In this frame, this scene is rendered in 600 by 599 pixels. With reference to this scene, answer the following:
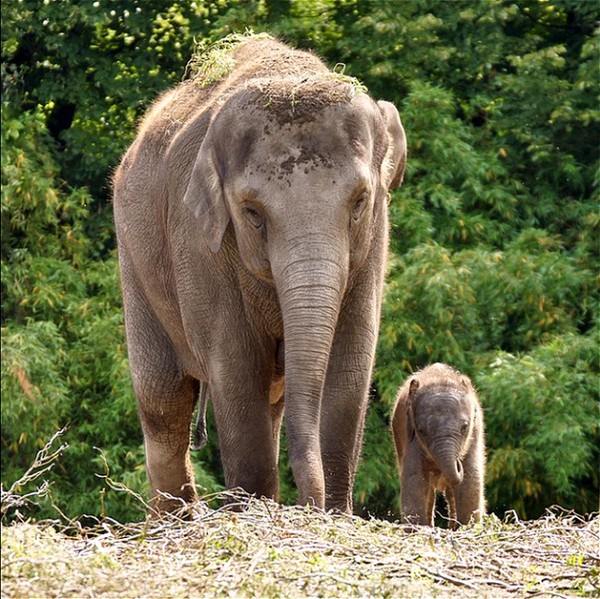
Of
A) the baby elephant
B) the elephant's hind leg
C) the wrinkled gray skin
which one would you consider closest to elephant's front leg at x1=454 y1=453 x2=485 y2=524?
the baby elephant

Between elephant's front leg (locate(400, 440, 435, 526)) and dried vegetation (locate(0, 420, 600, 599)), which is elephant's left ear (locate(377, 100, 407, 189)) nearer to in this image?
dried vegetation (locate(0, 420, 600, 599))

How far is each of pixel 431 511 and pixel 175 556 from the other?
14.8 feet

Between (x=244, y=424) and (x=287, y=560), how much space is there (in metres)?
2.22

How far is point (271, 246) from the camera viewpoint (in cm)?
718

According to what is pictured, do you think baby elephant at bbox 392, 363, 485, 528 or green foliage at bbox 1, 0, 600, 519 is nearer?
baby elephant at bbox 392, 363, 485, 528

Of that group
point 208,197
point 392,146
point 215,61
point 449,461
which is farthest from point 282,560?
point 449,461

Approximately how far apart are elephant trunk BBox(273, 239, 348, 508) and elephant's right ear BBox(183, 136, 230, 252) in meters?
0.45

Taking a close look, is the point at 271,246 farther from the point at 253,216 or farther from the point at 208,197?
the point at 208,197

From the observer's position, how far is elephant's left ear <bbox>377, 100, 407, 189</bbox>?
7.76 meters

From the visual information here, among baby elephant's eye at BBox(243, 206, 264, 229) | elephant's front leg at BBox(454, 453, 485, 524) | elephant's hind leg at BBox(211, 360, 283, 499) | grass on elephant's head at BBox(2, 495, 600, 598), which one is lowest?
elephant's front leg at BBox(454, 453, 485, 524)

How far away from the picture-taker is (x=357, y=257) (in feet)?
24.2

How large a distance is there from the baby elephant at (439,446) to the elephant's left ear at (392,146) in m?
1.73

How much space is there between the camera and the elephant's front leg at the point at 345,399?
7.58m

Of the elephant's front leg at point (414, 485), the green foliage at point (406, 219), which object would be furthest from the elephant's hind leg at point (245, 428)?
the green foliage at point (406, 219)
